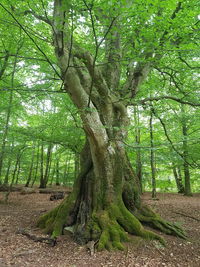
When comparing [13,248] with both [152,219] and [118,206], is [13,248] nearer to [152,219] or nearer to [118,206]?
[118,206]

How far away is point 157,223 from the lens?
4980mm

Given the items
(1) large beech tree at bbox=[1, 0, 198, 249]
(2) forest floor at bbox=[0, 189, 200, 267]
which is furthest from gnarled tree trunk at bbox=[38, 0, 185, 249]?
(2) forest floor at bbox=[0, 189, 200, 267]

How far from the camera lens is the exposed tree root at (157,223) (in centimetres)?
480

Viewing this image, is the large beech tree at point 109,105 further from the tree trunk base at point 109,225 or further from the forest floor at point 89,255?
the forest floor at point 89,255

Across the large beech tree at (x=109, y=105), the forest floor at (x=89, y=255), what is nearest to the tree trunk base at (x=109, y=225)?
the large beech tree at (x=109, y=105)

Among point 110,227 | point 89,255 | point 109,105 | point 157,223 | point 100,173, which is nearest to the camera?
point 89,255

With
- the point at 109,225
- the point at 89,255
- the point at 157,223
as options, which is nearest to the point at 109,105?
the point at 109,225

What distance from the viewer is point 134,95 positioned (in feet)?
19.5

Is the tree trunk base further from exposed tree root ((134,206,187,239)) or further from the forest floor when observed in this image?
the forest floor

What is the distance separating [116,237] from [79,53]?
4.57 m

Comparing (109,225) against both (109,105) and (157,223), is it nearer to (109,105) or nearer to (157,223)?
(157,223)

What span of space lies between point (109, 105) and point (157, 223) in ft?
12.2

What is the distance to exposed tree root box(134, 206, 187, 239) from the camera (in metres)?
4.80

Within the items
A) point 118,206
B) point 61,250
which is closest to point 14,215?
point 61,250
